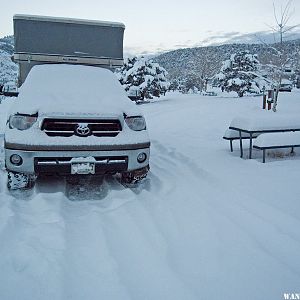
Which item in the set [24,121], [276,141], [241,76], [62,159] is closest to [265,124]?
[276,141]

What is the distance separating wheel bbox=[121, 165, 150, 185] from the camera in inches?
186

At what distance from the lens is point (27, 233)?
3281 mm

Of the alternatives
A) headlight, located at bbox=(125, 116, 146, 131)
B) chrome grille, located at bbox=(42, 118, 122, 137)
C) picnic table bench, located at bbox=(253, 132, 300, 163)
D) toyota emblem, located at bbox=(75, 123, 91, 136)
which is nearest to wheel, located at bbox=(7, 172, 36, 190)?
chrome grille, located at bbox=(42, 118, 122, 137)

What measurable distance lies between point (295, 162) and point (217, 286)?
4291 millimetres

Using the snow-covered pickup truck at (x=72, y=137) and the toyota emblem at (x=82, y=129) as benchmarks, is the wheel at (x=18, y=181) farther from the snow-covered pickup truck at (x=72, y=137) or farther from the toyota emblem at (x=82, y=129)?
the toyota emblem at (x=82, y=129)

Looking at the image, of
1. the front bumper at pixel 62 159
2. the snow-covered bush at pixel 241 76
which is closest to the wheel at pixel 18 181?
the front bumper at pixel 62 159

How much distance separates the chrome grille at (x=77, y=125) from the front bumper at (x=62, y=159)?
0.81ft

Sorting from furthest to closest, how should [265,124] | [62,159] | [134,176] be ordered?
[265,124], [134,176], [62,159]

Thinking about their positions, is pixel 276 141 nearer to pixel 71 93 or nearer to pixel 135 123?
pixel 135 123

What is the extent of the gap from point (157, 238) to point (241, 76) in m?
34.4

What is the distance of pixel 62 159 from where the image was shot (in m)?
4.14

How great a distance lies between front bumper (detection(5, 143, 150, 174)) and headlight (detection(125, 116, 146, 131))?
35cm

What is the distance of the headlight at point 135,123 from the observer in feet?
15.1

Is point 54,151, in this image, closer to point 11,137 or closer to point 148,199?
point 11,137
